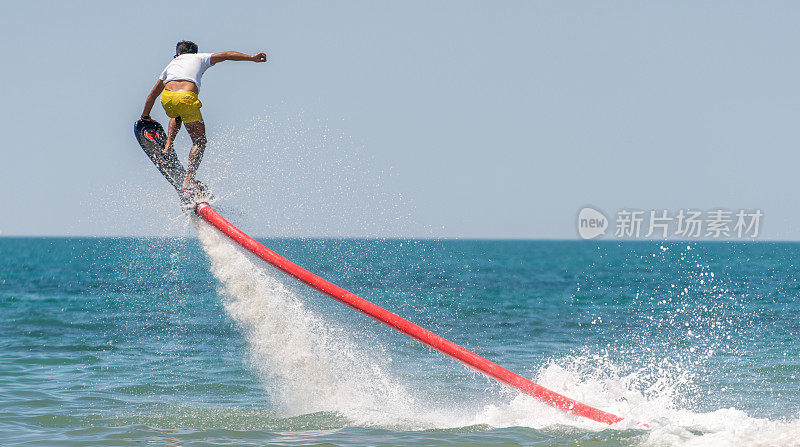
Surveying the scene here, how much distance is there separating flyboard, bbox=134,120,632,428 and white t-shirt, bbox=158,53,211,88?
0.75 m

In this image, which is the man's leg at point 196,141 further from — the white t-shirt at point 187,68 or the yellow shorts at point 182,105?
the white t-shirt at point 187,68

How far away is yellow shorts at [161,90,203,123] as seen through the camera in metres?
8.62

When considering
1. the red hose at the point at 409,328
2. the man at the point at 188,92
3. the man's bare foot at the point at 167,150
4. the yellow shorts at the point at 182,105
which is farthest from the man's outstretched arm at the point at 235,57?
the red hose at the point at 409,328

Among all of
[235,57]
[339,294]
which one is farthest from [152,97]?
[339,294]

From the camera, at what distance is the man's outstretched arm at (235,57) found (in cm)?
847

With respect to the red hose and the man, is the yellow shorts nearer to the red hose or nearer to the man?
the man

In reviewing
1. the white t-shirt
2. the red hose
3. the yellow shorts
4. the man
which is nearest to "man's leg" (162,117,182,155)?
the man

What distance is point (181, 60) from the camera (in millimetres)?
8828

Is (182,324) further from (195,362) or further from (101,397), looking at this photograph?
(101,397)

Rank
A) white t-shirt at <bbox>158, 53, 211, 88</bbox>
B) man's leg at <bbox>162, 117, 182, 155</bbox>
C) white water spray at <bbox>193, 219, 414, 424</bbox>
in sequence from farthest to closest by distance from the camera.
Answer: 1. white water spray at <bbox>193, 219, 414, 424</bbox>
2. man's leg at <bbox>162, 117, 182, 155</bbox>
3. white t-shirt at <bbox>158, 53, 211, 88</bbox>

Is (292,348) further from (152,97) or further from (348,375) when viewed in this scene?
(152,97)

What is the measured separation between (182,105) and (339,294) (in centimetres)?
273

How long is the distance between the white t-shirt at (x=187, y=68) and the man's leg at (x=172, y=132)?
453 mm

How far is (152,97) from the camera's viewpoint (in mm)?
9047
